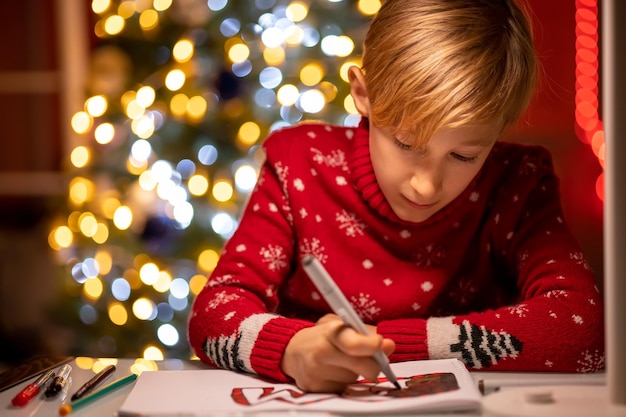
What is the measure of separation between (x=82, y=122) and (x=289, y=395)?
168cm

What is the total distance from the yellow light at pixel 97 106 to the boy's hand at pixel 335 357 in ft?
5.24

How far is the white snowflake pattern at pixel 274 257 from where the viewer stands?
1.03 meters

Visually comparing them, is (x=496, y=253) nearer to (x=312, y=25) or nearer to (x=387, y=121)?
(x=387, y=121)

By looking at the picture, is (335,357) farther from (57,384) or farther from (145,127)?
(145,127)

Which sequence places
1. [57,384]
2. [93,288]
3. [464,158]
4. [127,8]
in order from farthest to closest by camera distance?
[93,288] < [127,8] < [464,158] < [57,384]

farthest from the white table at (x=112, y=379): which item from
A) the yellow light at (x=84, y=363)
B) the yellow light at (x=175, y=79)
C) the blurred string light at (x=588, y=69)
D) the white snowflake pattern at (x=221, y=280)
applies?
the blurred string light at (x=588, y=69)

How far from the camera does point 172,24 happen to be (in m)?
2.16

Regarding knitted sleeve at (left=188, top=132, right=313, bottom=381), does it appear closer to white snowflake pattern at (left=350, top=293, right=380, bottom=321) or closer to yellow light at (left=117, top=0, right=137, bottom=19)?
white snowflake pattern at (left=350, top=293, right=380, bottom=321)

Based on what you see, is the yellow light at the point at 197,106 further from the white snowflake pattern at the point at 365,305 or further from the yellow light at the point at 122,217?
the white snowflake pattern at the point at 365,305

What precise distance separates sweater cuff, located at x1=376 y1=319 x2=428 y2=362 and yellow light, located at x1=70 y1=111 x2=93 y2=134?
1.56m

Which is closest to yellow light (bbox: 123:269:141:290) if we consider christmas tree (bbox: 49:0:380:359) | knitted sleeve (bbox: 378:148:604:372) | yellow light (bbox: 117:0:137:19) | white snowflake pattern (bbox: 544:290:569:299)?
christmas tree (bbox: 49:0:380:359)

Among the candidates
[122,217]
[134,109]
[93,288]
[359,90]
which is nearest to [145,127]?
[134,109]

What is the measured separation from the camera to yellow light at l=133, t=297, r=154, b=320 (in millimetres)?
2244

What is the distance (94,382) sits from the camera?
31.8 inches
